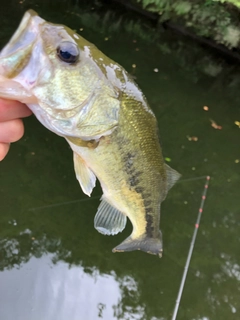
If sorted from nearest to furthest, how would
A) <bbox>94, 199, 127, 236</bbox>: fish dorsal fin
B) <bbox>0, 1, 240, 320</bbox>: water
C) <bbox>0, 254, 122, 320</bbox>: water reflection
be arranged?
<bbox>94, 199, 127, 236</bbox>: fish dorsal fin, <bbox>0, 254, 122, 320</bbox>: water reflection, <bbox>0, 1, 240, 320</bbox>: water

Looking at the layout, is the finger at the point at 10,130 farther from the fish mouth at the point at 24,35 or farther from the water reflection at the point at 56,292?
the water reflection at the point at 56,292

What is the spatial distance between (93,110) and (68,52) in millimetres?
224

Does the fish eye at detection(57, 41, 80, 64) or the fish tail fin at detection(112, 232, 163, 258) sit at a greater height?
the fish eye at detection(57, 41, 80, 64)

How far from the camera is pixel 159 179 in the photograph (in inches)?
62.4

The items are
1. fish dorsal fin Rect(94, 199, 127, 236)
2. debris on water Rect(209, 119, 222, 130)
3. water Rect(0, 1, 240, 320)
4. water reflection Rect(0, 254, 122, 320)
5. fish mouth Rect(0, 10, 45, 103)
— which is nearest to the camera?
fish mouth Rect(0, 10, 45, 103)

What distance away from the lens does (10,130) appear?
125 cm

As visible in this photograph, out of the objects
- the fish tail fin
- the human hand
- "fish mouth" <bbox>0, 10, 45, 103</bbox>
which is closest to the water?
the fish tail fin

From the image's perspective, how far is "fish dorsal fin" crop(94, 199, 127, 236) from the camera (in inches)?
63.7

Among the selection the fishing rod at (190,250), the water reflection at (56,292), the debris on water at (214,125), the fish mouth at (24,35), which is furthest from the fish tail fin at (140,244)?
the debris on water at (214,125)

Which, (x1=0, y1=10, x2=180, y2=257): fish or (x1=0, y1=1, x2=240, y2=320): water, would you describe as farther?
(x1=0, y1=1, x2=240, y2=320): water

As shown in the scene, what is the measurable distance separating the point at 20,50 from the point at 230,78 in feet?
17.4

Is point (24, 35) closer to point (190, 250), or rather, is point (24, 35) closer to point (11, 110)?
point (11, 110)

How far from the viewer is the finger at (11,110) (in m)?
1.14

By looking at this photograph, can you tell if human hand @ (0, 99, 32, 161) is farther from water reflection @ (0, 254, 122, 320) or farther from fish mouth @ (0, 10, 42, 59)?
water reflection @ (0, 254, 122, 320)
